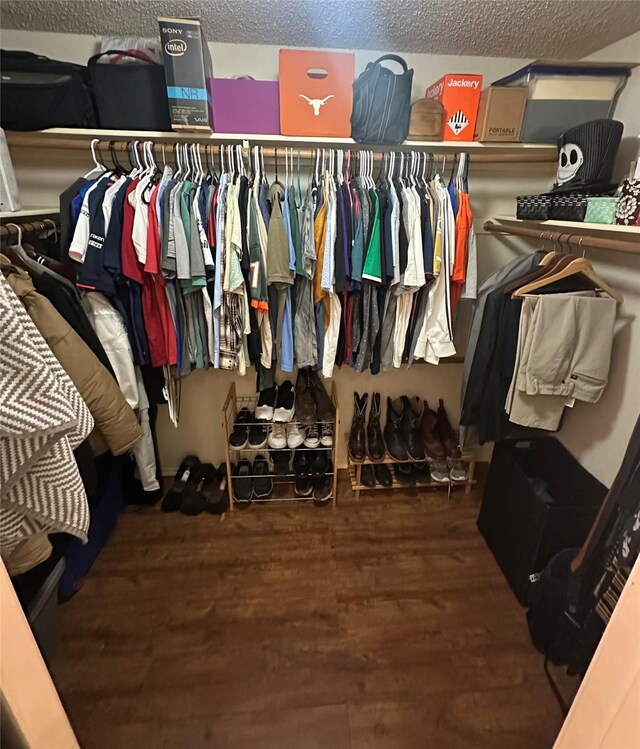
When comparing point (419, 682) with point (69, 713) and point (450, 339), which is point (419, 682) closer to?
point (69, 713)

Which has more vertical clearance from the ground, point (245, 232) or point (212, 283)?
point (245, 232)

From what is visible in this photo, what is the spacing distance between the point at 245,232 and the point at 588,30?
1483mm

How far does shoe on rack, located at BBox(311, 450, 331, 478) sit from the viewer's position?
221cm

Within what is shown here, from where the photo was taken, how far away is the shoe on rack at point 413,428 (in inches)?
88.2

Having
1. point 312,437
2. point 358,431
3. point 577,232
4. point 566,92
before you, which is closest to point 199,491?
point 312,437

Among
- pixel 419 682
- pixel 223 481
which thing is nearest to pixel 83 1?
pixel 223 481

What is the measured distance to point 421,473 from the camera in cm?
232

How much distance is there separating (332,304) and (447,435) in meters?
1.13

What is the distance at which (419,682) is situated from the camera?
142 centimetres

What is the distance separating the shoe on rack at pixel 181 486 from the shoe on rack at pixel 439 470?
1363 mm

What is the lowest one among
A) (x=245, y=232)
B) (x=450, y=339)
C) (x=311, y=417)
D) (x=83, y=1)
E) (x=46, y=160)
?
(x=311, y=417)

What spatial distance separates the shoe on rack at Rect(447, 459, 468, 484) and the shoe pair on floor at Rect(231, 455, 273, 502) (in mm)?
1034

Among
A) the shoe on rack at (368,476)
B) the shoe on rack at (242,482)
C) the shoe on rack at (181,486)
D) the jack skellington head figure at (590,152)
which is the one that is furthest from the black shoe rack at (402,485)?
the jack skellington head figure at (590,152)

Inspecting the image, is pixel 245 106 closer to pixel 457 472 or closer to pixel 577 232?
pixel 577 232
